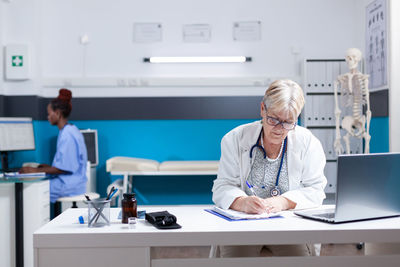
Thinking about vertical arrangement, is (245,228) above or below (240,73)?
below

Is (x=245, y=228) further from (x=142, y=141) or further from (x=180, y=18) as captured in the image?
(x=180, y=18)

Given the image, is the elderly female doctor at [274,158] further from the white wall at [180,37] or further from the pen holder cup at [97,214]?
the white wall at [180,37]

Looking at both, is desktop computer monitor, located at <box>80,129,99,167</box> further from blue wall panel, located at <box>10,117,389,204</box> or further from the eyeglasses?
the eyeglasses

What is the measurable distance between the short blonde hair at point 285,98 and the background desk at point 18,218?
1.79m

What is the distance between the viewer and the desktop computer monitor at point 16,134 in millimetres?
3875

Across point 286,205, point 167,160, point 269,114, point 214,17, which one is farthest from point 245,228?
point 214,17

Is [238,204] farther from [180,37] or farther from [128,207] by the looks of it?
[180,37]

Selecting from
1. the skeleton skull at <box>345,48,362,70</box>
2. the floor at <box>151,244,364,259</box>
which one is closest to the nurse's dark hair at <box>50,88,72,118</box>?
the floor at <box>151,244,364,259</box>

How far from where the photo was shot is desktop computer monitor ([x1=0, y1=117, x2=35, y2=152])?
388cm

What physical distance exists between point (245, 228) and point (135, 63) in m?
3.51

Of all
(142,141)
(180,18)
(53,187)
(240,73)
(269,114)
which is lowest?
(53,187)

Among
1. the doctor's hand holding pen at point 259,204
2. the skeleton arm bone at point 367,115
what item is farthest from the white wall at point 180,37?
the doctor's hand holding pen at point 259,204

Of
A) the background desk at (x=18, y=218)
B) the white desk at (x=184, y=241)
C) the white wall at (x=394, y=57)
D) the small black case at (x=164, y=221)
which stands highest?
the white wall at (x=394, y=57)

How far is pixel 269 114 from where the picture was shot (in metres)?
1.95
